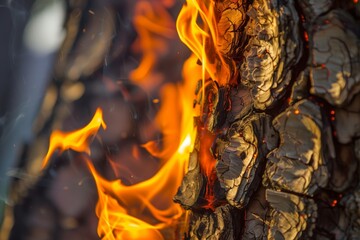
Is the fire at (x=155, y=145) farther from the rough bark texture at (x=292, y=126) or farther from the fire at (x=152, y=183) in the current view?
the rough bark texture at (x=292, y=126)

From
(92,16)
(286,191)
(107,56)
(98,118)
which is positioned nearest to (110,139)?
(98,118)

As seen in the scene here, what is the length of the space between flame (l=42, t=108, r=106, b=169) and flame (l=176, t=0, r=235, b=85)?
299mm

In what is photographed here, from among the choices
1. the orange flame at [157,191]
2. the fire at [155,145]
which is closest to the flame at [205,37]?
the fire at [155,145]

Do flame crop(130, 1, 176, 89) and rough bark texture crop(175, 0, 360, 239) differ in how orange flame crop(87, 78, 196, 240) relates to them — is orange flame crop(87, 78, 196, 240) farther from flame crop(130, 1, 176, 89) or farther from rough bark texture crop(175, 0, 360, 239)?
rough bark texture crop(175, 0, 360, 239)

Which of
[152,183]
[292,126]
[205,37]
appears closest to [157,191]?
[152,183]

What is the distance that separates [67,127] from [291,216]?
2.12 ft

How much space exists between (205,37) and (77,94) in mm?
362

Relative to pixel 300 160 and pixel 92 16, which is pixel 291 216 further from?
pixel 92 16

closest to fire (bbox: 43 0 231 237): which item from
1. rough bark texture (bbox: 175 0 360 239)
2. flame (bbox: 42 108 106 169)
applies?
flame (bbox: 42 108 106 169)

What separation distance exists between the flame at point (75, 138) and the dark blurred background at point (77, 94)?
1 centimetres

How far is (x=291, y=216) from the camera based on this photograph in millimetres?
735

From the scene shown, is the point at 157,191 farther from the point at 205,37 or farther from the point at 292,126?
the point at 292,126

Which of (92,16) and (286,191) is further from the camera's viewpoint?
(92,16)

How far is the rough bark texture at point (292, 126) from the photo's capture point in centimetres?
68
